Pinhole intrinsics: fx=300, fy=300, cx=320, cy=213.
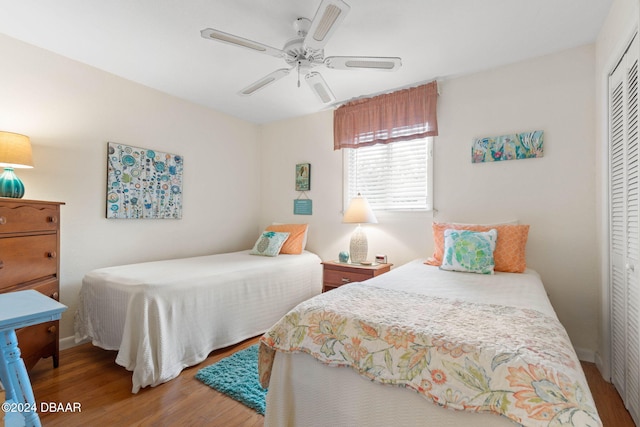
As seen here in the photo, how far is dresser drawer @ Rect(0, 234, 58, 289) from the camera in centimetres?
185

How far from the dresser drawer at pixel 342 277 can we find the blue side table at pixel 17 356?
2.18 metres

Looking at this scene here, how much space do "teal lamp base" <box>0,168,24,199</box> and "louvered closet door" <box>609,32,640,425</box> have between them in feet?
12.2

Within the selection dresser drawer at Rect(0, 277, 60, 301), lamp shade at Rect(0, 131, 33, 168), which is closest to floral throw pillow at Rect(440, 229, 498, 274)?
dresser drawer at Rect(0, 277, 60, 301)

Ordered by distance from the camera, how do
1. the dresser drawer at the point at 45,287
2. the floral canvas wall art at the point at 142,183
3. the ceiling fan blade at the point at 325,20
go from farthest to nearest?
1. the floral canvas wall art at the point at 142,183
2. the dresser drawer at the point at 45,287
3. the ceiling fan blade at the point at 325,20

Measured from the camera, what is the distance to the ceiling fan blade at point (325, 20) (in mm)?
1436

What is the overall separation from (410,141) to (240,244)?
8.24ft

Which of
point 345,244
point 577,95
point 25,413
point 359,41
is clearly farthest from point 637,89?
point 25,413

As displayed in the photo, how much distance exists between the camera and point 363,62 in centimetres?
194

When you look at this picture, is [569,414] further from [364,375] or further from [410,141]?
[410,141]

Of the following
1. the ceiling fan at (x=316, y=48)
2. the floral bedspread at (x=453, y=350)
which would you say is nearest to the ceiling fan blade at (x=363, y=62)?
the ceiling fan at (x=316, y=48)

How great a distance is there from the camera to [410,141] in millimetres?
3090

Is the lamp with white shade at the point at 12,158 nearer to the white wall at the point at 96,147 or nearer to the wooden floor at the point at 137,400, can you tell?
the white wall at the point at 96,147

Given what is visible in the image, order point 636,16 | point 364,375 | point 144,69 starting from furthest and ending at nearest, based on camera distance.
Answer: point 144,69, point 636,16, point 364,375

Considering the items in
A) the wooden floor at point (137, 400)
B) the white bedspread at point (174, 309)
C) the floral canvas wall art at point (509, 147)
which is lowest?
the wooden floor at point (137, 400)
